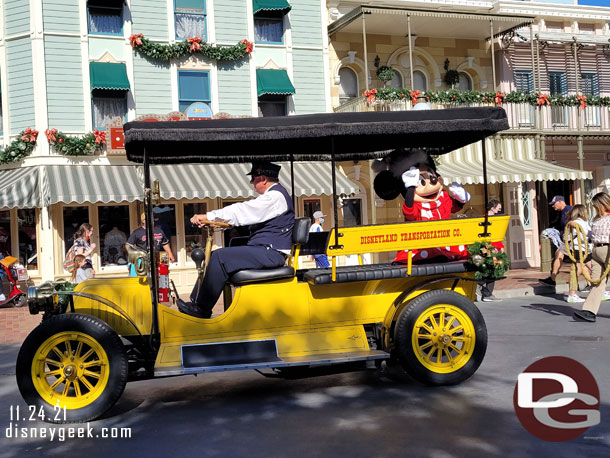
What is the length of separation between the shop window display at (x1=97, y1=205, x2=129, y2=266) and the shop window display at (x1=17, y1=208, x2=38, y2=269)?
62.9 inches

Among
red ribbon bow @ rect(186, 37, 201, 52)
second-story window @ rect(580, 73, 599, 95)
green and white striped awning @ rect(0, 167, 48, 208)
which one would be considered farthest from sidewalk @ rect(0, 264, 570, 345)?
second-story window @ rect(580, 73, 599, 95)

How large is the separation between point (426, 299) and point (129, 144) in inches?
108

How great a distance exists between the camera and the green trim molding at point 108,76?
16.9 m

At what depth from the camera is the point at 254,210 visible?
18.8 feet

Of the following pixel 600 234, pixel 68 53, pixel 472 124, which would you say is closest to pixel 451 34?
pixel 68 53

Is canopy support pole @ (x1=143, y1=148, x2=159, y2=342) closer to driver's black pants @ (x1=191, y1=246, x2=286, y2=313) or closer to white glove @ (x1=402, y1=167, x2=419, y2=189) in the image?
driver's black pants @ (x1=191, y1=246, x2=286, y2=313)

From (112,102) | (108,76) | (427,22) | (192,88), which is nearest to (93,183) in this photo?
(112,102)

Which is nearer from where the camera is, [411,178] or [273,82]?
[411,178]

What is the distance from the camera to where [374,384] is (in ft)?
19.6

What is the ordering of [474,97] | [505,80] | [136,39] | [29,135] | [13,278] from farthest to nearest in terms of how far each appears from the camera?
[505,80]
[474,97]
[136,39]
[29,135]
[13,278]

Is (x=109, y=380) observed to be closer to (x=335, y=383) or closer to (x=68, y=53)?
(x=335, y=383)

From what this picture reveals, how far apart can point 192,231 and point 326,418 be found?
13744 millimetres

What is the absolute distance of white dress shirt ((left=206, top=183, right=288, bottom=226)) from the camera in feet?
18.4

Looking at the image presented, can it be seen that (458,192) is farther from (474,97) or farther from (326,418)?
(474,97)
